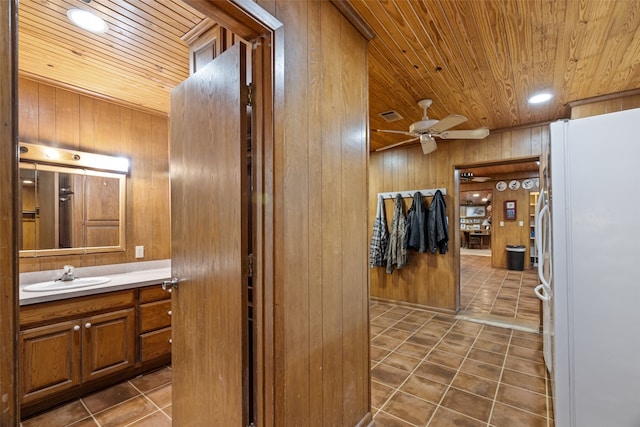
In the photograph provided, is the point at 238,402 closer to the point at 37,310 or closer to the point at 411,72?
the point at 37,310

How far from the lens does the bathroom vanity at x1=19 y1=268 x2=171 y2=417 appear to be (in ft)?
6.34

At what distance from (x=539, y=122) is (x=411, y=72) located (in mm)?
2269

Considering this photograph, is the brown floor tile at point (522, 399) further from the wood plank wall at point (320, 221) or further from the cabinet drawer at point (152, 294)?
the cabinet drawer at point (152, 294)

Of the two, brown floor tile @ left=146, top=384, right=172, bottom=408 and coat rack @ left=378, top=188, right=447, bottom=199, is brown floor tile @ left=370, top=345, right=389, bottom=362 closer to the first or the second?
brown floor tile @ left=146, top=384, right=172, bottom=408

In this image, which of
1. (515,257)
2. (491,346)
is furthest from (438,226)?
(515,257)

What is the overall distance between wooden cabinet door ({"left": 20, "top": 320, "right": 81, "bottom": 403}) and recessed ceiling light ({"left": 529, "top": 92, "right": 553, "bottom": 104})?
14.5ft

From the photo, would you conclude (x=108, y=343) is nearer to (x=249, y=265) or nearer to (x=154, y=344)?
(x=154, y=344)

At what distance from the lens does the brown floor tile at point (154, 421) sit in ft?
6.21

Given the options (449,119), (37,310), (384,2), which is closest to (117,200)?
(37,310)

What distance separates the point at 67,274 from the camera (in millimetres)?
2375

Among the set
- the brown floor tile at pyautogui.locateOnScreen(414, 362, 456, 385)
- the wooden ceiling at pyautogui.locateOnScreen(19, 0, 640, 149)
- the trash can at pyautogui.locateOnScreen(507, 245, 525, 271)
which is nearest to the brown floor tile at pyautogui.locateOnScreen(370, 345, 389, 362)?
the brown floor tile at pyautogui.locateOnScreen(414, 362, 456, 385)

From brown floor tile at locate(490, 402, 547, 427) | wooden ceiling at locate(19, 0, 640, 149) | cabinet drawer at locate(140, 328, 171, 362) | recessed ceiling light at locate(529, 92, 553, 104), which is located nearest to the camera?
wooden ceiling at locate(19, 0, 640, 149)

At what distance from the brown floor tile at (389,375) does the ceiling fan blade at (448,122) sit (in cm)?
225

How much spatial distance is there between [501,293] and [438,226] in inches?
89.4
